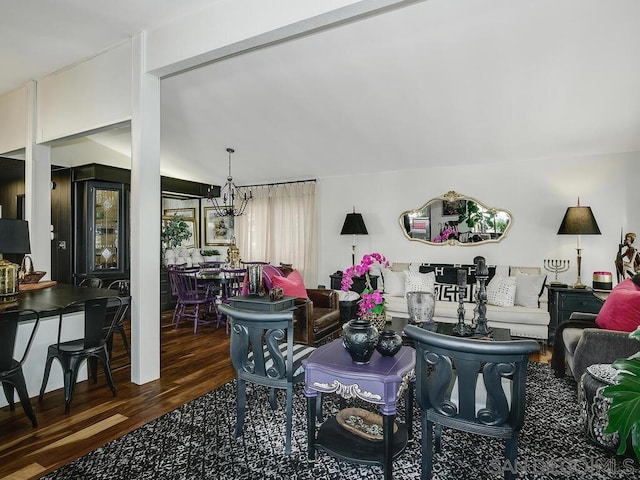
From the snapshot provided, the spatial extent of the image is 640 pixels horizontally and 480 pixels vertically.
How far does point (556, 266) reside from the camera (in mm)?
4926

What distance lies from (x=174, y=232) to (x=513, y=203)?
6182mm

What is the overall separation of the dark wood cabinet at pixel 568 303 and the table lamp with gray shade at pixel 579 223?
22cm

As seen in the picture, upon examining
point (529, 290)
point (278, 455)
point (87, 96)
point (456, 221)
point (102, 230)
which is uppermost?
point (87, 96)

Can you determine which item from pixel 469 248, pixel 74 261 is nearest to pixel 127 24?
pixel 74 261

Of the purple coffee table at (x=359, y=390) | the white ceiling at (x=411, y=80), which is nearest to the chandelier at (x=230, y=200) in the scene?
the white ceiling at (x=411, y=80)

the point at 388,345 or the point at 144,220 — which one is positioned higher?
the point at 144,220


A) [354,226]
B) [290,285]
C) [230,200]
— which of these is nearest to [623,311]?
[290,285]

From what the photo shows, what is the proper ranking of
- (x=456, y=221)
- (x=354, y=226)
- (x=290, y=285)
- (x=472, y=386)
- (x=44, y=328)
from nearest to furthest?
1. (x=472, y=386)
2. (x=44, y=328)
3. (x=290, y=285)
4. (x=456, y=221)
5. (x=354, y=226)

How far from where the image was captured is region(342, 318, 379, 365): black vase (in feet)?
6.52

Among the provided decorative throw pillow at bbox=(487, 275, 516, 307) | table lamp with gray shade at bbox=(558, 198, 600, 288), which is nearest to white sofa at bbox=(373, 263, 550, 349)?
decorative throw pillow at bbox=(487, 275, 516, 307)

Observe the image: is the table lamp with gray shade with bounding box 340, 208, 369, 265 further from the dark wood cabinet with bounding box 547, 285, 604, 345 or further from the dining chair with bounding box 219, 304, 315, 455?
the dining chair with bounding box 219, 304, 315, 455

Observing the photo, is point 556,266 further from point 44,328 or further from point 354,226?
point 44,328

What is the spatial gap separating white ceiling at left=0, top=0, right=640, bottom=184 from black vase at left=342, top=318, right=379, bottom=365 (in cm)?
244

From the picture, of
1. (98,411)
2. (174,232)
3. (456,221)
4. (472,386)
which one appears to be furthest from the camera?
(174,232)
